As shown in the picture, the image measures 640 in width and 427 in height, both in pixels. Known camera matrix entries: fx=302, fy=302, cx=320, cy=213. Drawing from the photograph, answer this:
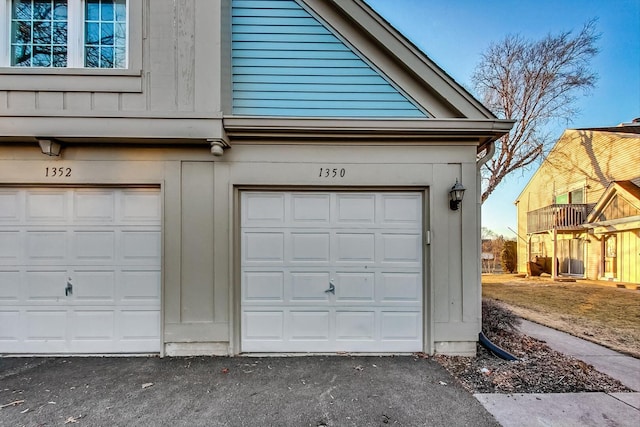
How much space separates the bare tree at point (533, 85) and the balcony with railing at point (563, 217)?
172 inches

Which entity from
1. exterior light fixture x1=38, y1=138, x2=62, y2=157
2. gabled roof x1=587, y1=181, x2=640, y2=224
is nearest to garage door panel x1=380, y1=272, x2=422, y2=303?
exterior light fixture x1=38, y1=138, x2=62, y2=157

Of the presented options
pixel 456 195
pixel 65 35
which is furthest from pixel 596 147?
pixel 65 35

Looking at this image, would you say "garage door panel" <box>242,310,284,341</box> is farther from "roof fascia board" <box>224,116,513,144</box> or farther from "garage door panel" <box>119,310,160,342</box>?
"roof fascia board" <box>224,116,513,144</box>

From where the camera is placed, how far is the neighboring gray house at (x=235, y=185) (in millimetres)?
4219

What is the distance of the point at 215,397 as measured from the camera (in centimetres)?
334

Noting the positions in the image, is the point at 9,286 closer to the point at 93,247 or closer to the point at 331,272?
the point at 93,247

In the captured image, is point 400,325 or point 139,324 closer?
point 139,324

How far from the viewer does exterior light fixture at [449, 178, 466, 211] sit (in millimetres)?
4266

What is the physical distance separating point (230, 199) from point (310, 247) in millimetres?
1375

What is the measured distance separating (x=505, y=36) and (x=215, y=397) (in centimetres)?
1685

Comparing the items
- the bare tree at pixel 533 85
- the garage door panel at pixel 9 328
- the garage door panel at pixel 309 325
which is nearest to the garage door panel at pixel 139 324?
the garage door panel at pixel 9 328

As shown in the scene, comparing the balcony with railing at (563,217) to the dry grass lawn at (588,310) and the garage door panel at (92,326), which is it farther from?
the garage door panel at (92,326)

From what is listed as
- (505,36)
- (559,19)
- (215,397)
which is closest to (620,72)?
(559,19)

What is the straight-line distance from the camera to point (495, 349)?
171 inches
